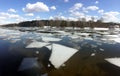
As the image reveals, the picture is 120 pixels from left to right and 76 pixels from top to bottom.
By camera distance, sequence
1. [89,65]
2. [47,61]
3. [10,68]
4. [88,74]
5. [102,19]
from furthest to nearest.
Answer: [102,19], [47,61], [89,65], [10,68], [88,74]

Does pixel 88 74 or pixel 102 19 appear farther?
pixel 102 19

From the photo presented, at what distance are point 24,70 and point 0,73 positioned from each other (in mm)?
791

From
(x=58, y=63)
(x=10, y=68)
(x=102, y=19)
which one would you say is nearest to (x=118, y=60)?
(x=58, y=63)

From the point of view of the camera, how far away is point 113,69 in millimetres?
5246

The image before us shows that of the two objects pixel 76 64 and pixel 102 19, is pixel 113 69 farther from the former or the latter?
pixel 102 19

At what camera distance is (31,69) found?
4.96 meters

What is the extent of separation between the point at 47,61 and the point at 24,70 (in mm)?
1294

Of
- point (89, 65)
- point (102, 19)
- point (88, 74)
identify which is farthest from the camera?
point (102, 19)

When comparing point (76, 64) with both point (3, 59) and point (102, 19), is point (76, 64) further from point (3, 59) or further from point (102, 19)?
point (102, 19)

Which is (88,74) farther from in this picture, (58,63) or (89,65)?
(58,63)

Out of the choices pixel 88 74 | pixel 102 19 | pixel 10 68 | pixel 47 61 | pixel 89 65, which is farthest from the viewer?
pixel 102 19

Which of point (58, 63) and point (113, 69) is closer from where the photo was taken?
point (113, 69)

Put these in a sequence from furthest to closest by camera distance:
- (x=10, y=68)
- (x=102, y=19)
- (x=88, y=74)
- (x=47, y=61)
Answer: (x=102, y=19) < (x=47, y=61) < (x=10, y=68) < (x=88, y=74)

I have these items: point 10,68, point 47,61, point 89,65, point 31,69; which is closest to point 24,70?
point 31,69
